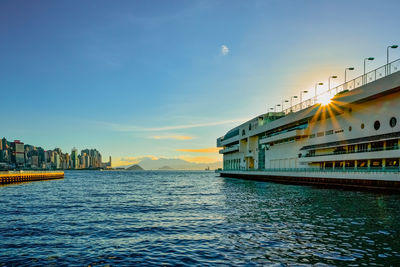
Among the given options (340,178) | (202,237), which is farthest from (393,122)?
(202,237)

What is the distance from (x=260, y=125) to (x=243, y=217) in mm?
76082

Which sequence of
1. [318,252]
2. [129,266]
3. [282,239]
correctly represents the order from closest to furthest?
[129,266] → [318,252] → [282,239]

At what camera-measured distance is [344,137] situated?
175ft

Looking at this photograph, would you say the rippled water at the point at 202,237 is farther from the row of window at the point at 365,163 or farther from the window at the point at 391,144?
the row of window at the point at 365,163

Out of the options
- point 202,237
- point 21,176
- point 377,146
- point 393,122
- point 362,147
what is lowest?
point 21,176

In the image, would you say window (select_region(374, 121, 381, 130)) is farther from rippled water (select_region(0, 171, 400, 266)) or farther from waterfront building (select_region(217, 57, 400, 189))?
rippled water (select_region(0, 171, 400, 266))

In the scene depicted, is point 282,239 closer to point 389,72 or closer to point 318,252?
point 318,252

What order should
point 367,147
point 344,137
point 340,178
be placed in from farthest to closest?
point 344,137, point 367,147, point 340,178

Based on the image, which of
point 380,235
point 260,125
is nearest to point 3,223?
point 380,235

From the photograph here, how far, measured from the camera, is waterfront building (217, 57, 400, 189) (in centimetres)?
4138

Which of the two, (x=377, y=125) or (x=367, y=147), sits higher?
(x=377, y=125)

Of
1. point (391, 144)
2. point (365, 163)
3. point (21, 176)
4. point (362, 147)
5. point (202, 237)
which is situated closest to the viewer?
point (202, 237)

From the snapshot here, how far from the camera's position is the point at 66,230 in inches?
655

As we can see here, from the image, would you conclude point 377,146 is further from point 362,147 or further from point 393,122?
point 393,122
